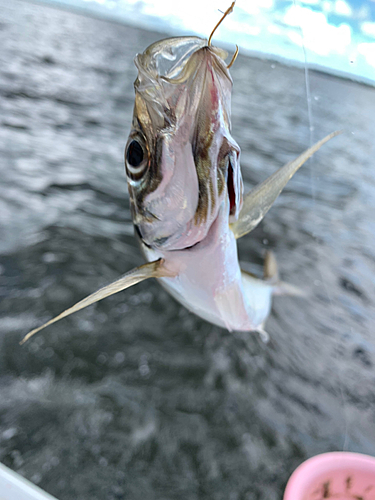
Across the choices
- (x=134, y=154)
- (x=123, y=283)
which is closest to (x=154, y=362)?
(x=123, y=283)

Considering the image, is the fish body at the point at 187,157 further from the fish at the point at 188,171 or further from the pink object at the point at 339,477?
the pink object at the point at 339,477

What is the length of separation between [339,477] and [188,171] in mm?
807

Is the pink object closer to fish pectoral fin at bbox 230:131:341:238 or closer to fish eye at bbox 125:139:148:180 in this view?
fish pectoral fin at bbox 230:131:341:238

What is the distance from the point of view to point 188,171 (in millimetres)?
548

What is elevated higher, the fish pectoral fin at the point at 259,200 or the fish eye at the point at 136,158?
the fish eye at the point at 136,158

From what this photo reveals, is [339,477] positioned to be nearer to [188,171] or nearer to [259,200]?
[259,200]

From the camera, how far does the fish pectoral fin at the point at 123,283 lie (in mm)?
639

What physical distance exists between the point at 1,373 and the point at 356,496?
1.03 meters

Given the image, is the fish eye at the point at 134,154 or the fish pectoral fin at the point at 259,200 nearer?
the fish eye at the point at 134,154

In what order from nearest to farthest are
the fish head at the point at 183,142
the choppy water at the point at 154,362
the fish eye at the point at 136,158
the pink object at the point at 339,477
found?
the fish head at the point at 183,142 < the fish eye at the point at 136,158 < the pink object at the point at 339,477 < the choppy water at the point at 154,362

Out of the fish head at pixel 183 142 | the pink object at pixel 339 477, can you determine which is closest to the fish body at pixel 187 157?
the fish head at pixel 183 142

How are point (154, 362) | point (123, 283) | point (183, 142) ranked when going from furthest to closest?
point (154, 362)
point (123, 283)
point (183, 142)

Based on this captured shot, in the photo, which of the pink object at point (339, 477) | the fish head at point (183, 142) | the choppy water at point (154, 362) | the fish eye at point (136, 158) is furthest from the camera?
the choppy water at point (154, 362)

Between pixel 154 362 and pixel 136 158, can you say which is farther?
pixel 154 362
